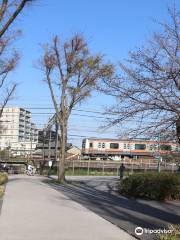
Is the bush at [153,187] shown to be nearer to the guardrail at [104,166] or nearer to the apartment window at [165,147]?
the apartment window at [165,147]

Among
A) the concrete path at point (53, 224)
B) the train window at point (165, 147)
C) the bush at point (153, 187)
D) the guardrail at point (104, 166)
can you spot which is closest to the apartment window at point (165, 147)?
the train window at point (165, 147)

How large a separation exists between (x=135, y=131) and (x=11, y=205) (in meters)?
5.99

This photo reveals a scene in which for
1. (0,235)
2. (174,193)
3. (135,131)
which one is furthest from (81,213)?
(174,193)

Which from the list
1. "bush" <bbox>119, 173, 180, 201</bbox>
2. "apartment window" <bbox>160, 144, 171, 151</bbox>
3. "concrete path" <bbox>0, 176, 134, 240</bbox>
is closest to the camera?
"concrete path" <bbox>0, 176, 134, 240</bbox>

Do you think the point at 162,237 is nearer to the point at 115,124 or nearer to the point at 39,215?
the point at 115,124

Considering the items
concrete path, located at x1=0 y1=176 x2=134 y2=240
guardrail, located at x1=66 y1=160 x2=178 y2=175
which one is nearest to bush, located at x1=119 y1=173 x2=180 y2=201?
concrete path, located at x1=0 y1=176 x2=134 y2=240

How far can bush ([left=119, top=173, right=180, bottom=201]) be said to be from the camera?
2123cm

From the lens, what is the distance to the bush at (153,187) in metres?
21.2

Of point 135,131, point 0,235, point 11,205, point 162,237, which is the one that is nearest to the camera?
point 162,237

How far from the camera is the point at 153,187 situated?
2159 centimetres

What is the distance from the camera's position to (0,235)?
9969 millimetres

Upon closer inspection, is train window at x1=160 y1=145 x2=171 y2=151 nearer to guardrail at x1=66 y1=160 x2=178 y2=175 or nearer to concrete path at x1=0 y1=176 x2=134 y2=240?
concrete path at x1=0 y1=176 x2=134 y2=240

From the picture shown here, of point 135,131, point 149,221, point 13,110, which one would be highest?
point 13,110

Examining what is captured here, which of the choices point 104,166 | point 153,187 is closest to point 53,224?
point 153,187
